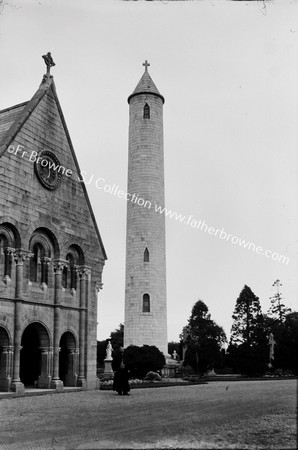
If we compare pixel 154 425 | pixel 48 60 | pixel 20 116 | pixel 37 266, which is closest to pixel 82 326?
pixel 37 266

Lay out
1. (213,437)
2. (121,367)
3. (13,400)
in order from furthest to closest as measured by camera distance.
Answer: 1. (121,367)
2. (13,400)
3. (213,437)

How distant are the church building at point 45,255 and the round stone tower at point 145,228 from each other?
2480cm

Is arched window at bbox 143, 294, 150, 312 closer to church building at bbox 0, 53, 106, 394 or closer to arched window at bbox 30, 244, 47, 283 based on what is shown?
church building at bbox 0, 53, 106, 394

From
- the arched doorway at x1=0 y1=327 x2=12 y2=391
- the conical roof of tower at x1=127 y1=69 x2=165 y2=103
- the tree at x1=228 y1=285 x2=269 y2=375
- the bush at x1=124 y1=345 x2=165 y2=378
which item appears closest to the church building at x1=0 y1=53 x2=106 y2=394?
the arched doorway at x1=0 y1=327 x2=12 y2=391

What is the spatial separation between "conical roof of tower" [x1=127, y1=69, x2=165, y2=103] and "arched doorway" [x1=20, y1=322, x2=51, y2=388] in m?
37.7

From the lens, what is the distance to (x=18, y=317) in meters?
26.8

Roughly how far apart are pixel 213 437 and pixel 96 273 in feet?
73.9

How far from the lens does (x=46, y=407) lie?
779 inches

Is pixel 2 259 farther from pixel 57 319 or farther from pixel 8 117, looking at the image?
pixel 8 117

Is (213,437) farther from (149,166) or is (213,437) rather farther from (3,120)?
(149,166)

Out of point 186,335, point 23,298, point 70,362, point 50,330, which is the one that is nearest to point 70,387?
point 70,362

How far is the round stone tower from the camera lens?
5869 centimetres

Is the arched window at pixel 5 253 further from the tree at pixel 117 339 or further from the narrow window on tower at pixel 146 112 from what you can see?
the tree at pixel 117 339

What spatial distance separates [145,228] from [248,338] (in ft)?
62.4
